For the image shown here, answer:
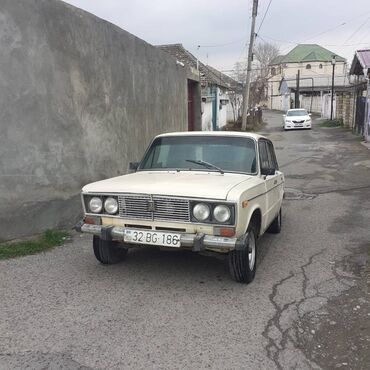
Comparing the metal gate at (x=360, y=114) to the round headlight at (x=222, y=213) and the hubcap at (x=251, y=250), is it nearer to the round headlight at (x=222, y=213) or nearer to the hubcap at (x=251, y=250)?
the hubcap at (x=251, y=250)

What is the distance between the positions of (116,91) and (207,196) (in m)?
4.89

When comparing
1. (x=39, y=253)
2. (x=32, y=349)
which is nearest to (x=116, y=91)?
(x=39, y=253)

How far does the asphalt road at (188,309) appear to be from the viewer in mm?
3486

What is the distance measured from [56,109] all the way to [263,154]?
122 inches

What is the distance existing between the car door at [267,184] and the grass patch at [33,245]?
113 inches

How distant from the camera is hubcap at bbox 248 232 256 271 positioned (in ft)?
16.1

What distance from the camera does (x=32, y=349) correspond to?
3.56 metres

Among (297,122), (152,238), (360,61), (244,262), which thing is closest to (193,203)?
(152,238)

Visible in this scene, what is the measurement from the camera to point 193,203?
4.52 metres

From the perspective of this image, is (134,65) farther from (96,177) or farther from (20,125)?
(20,125)

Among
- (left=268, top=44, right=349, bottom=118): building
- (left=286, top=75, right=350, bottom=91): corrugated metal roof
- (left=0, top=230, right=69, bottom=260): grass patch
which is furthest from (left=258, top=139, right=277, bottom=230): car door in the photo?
(left=286, top=75, right=350, bottom=91): corrugated metal roof

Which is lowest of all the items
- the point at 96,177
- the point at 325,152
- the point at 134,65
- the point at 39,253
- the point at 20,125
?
the point at 325,152

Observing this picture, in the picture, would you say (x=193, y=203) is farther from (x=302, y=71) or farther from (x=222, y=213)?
(x=302, y=71)

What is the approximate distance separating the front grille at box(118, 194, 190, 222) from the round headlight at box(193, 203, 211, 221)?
8 cm
